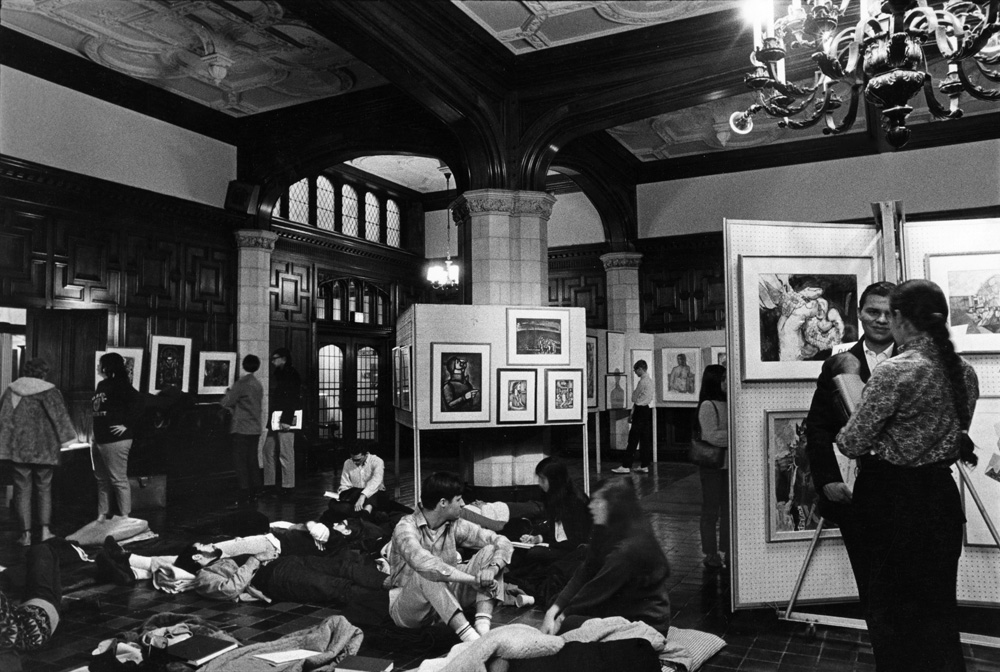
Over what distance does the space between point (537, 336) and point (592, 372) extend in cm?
307

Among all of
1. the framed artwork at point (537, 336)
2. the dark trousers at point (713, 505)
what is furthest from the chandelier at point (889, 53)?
the framed artwork at point (537, 336)

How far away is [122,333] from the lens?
812cm

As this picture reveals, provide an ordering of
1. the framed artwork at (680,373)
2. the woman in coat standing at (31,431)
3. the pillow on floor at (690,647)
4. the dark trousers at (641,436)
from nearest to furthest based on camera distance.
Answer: the woman in coat standing at (31,431) < the pillow on floor at (690,647) < the dark trousers at (641,436) < the framed artwork at (680,373)

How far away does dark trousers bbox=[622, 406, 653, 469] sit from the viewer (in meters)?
A: 10.9

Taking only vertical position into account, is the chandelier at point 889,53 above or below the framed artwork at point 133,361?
above

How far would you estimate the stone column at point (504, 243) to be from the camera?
811 cm

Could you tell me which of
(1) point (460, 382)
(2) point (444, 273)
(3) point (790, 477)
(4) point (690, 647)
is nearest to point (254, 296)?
(2) point (444, 273)

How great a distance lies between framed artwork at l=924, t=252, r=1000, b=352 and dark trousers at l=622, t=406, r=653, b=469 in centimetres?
697

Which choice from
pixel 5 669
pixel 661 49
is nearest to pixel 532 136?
pixel 661 49

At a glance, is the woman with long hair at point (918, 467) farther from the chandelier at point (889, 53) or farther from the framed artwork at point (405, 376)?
the framed artwork at point (405, 376)

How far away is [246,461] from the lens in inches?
340

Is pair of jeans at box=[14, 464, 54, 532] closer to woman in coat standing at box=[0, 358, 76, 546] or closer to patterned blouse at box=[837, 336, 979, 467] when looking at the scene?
woman in coat standing at box=[0, 358, 76, 546]

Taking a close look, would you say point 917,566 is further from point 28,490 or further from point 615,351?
point 615,351

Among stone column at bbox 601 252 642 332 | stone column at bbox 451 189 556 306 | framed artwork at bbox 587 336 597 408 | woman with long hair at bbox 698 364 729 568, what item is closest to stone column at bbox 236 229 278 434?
stone column at bbox 451 189 556 306
